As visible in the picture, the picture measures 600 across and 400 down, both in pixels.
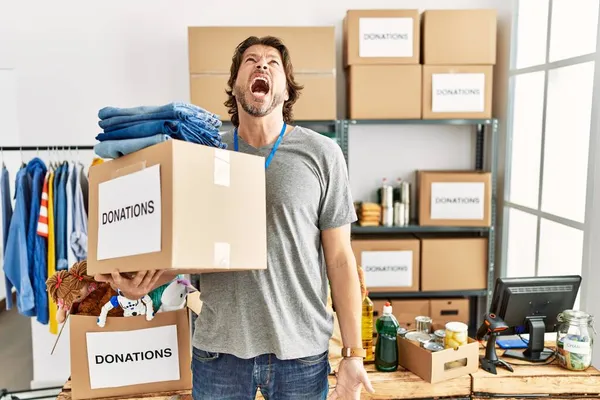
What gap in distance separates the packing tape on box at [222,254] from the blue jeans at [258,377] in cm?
27

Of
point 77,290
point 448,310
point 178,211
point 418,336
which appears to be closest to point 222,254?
point 178,211

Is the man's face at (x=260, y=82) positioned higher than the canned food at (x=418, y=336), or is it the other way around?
the man's face at (x=260, y=82)

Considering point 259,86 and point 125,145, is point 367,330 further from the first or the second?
point 125,145

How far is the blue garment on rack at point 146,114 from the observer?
43.9 inches

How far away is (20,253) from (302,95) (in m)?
1.74

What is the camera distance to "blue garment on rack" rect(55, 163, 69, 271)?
2.73 meters

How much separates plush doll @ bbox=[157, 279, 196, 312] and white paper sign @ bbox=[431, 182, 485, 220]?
181 centimetres

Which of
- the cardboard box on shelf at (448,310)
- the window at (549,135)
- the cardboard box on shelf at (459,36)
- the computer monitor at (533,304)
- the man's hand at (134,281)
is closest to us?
the man's hand at (134,281)

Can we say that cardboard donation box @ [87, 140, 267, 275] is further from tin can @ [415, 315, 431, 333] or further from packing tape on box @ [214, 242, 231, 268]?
tin can @ [415, 315, 431, 333]

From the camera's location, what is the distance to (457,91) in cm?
300

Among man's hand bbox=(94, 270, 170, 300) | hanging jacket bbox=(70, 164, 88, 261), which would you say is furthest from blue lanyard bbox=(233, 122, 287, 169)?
hanging jacket bbox=(70, 164, 88, 261)

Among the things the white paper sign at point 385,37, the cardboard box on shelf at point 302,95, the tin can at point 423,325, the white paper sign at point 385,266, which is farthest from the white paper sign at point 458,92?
the tin can at point 423,325

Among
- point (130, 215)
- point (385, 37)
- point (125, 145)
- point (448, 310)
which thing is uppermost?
point (385, 37)

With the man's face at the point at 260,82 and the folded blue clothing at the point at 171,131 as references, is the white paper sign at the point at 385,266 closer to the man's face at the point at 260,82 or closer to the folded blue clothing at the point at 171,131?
the man's face at the point at 260,82
